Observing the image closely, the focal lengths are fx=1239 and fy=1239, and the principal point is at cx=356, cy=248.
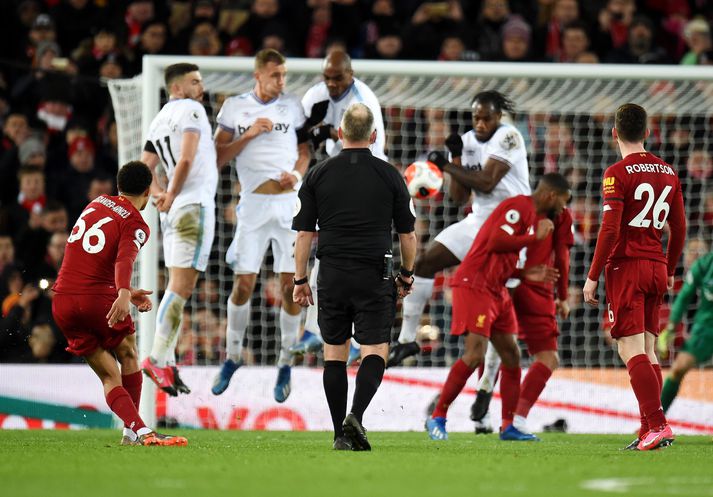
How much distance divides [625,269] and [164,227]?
4.04m

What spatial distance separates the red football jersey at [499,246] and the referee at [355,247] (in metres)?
2.04

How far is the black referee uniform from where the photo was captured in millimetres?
7469

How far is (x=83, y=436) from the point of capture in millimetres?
9758

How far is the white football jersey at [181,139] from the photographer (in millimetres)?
10031

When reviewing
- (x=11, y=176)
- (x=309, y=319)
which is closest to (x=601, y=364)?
(x=309, y=319)

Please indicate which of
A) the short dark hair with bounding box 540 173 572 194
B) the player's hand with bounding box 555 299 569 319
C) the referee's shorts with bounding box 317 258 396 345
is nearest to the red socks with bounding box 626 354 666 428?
the referee's shorts with bounding box 317 258 396 345

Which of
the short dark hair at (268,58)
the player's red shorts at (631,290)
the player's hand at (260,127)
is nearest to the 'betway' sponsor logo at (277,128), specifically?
the player's hand at (260,127)

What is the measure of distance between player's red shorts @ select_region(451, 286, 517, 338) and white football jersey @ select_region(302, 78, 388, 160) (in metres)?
1.33

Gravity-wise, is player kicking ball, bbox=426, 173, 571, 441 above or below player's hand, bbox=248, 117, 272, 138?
below

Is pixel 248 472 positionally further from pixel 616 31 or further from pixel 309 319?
pixel 616 31

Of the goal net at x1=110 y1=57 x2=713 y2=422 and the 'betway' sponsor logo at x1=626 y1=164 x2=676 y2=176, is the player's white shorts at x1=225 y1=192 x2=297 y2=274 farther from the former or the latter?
the 'betway' sponsor logo at x1=626 y1=164 x2=676 y2=176

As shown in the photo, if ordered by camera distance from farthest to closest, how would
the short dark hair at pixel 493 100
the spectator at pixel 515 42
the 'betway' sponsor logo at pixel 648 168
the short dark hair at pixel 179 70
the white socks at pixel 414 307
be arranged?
1. the spectator at pixel 515 42
2. the white socks at pixel 414 307
3. the short dark hair at pixel 493 100
4. the short dark hair at pixel 179 70
5. the 'betway' sponsor logo at pixel 648 168

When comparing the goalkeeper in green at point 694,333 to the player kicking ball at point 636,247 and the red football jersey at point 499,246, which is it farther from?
the player kicking ball at point 636,247

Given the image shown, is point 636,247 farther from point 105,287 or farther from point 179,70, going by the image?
point 179,70
